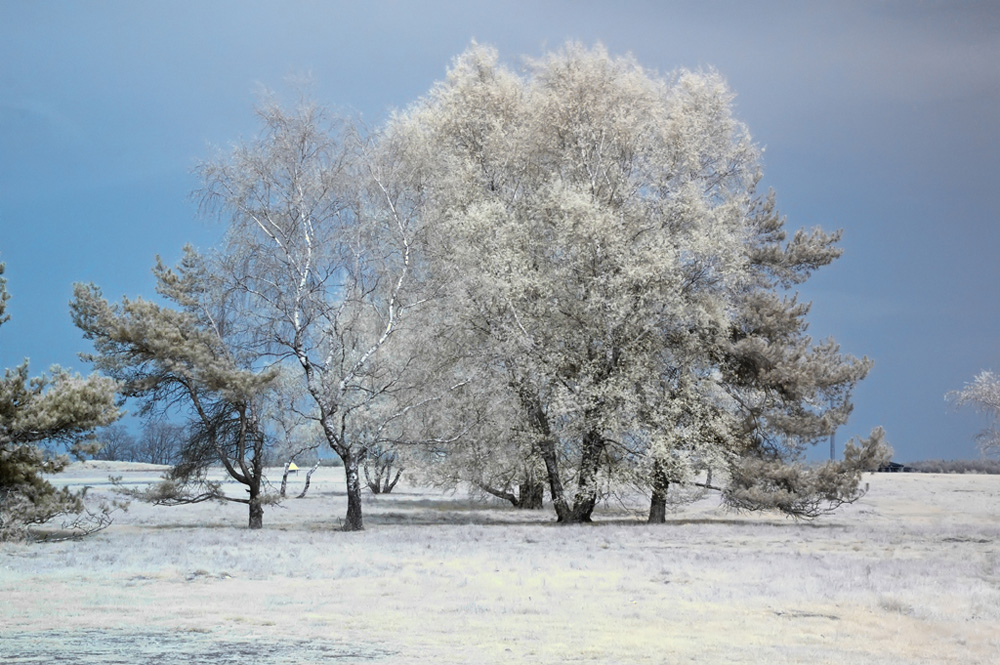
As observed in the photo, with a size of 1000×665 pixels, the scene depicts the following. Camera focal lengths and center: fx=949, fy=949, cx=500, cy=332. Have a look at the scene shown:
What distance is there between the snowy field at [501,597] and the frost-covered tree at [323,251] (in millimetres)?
3632

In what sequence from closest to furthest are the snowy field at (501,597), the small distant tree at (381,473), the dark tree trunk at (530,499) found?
1. the snowy field at (501,597)
2. the dark tree trunk at (530,499)
3. the small distant tree at (381,473)

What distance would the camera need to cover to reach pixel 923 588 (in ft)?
47.2

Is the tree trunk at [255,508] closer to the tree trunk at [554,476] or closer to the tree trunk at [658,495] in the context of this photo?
the tree trunk at [554,476]

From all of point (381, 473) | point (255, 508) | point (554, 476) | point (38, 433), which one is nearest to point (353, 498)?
point (255, 508)

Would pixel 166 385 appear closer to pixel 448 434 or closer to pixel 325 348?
pixel 325 348

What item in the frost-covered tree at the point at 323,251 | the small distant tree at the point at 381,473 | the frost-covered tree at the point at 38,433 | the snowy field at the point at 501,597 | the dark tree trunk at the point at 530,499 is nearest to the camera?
the snowy field at the point at 501,597

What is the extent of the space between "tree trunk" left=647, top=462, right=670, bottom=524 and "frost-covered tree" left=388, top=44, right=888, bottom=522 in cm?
10

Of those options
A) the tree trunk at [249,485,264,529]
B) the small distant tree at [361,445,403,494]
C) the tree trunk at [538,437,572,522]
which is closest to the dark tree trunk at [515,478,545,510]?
the small distant tree at [361,445,403,494]

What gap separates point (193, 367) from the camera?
2469 cm

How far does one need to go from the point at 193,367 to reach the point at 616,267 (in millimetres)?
11908

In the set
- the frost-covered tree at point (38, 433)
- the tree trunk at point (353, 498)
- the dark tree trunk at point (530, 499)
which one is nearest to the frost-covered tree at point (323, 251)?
the tree trunk at point (353, 498)

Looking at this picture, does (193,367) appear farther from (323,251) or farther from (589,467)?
(589,467)

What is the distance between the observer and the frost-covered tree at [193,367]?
79.3ft

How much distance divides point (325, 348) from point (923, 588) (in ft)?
61.8
